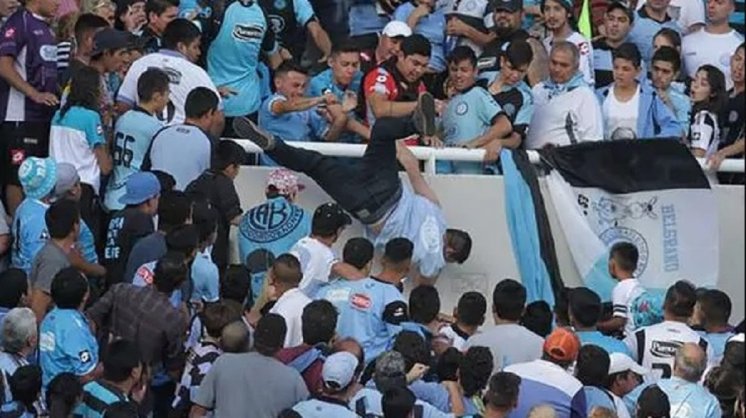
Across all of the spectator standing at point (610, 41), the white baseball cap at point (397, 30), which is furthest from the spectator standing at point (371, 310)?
the spectator standing at point (610, 41)

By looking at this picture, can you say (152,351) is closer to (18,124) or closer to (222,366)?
(222,366)

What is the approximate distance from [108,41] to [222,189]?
1.24 m

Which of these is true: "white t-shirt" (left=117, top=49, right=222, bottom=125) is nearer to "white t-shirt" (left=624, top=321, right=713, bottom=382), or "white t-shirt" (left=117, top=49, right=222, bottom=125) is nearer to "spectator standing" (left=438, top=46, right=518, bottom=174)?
"spectator standing" (left=438, top=46, right=518, bottom=174)

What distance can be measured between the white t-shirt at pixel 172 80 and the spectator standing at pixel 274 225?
77 cm

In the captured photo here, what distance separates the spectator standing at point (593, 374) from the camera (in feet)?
36.9

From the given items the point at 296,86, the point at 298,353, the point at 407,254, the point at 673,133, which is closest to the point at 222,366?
the point at 298,353

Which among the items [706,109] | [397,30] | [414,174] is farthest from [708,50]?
[414,174]

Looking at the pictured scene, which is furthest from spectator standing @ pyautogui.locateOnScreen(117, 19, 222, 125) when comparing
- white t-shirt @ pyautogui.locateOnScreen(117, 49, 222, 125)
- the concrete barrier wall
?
the concrete barrier wall

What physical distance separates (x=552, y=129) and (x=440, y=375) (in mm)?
3594

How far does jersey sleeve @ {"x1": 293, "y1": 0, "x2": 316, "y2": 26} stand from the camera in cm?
1562

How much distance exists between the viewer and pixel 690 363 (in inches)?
454

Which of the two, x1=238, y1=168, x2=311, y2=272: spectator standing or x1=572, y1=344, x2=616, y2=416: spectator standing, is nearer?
x1=572, y1=344, x2=616, y2=416: spectator standing

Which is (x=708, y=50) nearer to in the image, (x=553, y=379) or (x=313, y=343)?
(x=553, y=379)

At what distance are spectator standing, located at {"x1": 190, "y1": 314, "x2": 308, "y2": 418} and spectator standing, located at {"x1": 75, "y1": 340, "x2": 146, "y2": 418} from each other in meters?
0.41
